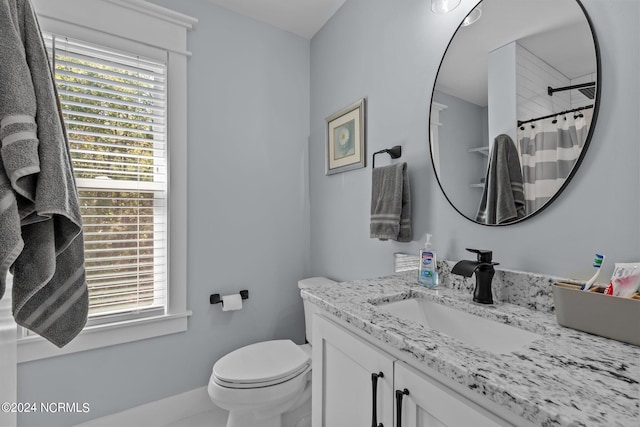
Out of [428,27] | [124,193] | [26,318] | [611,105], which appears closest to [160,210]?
[124,193]

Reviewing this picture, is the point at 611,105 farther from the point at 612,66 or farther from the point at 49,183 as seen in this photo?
the point at 49,183

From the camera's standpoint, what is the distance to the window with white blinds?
1.47 m

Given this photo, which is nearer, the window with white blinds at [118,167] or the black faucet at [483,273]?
the black faucet at [483,273]

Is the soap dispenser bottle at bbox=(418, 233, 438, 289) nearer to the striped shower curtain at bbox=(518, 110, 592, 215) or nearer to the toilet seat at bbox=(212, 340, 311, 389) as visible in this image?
the striped shower curtain at bbox=(518, 110, 592, 215)

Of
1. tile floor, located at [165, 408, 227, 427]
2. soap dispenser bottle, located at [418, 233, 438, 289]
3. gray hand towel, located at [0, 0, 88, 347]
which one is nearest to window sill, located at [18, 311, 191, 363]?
tile floor, located at [165, 408, 227, 427]

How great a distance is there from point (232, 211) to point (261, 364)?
3.01 ft

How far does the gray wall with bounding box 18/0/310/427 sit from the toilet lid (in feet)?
1.31

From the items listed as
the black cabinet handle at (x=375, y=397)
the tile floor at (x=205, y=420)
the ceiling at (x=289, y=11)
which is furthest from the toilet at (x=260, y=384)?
the ceiling at (x=289, y=11)

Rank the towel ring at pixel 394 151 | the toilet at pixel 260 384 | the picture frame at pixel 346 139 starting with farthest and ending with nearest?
the picture frame at pixel 346 139 < the towel ring at pixel 394 151 < the toilet at pixel 260 384

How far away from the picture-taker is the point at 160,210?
168 centimetres

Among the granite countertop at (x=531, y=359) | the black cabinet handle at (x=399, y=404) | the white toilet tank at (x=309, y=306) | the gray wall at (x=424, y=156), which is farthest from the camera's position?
the white toilet tank at (x=309, y=306)

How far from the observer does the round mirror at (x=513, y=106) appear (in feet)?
2.69

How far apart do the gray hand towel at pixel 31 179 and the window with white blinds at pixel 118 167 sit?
92 centimetres

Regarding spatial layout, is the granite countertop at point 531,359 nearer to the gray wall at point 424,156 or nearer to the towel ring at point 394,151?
the gray wall at point 424,156
